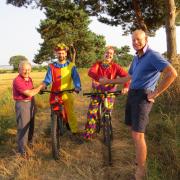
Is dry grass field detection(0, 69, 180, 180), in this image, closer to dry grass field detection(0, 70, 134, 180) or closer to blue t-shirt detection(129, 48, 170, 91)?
dry grass field detection(0, 70, 134, 180)

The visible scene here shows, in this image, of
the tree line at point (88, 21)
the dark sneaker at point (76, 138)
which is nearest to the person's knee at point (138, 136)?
the dark sneaker at point (76, 138)

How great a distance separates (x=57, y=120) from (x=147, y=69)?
226 centimetres

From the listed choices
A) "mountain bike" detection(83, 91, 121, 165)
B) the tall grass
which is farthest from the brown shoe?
"mountain bike" detection(83, 91, 121, 165)

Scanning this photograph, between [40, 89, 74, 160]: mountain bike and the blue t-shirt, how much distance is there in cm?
177

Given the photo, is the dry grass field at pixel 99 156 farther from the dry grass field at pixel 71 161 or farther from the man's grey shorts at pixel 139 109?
the man's grey shorts at pixel 139 109

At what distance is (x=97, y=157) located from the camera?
19.1ft

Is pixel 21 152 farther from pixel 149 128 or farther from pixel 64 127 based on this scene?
pixel 149 128

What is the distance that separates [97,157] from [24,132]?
4.54 feet

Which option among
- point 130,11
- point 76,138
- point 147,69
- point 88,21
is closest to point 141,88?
point 147,69

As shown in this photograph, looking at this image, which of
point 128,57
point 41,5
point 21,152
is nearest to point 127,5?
point 41,5

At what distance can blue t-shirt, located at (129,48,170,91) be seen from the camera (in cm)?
421

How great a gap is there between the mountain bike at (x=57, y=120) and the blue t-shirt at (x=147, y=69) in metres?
1.77

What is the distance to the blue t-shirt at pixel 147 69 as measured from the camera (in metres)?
4.21

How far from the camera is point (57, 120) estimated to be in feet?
19.8
